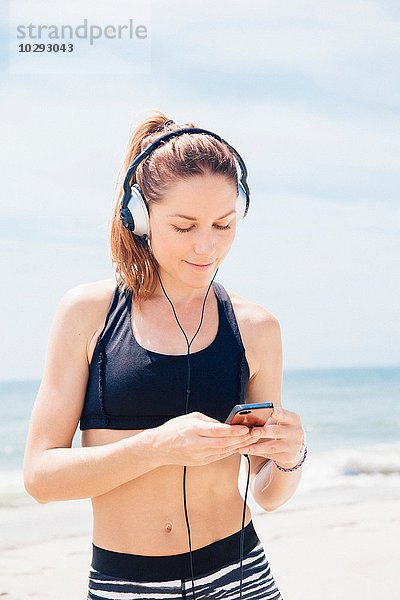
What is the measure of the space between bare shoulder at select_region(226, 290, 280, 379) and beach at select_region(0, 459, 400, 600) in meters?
4.13

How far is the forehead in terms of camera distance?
2.07 m

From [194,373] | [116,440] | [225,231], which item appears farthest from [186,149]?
[116,440]

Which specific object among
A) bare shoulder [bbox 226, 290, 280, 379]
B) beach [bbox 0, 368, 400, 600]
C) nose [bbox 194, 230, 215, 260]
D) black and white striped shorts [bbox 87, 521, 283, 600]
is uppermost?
nose [bbox 194, 230, 215, 260]

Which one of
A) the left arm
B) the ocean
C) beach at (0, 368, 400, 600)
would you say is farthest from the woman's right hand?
the ocean

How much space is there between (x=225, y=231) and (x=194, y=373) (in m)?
0.33

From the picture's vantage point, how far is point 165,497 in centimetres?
212

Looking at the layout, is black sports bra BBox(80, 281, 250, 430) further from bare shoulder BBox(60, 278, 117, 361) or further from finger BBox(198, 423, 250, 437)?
finger BBox(198, 423, 250, 437)

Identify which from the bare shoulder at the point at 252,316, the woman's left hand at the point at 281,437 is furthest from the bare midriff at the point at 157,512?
the bare shoulder at the point at 252,316

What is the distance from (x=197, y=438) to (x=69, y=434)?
1.24ft

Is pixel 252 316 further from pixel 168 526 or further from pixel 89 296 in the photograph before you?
pixel 168 526

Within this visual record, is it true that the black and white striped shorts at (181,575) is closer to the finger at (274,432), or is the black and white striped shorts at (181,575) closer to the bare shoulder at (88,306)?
the finger at (274,432)

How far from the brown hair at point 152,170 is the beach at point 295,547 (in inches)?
169

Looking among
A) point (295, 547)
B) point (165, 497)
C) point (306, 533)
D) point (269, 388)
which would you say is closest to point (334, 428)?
point (306, 533)

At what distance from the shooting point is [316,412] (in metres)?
22.2
